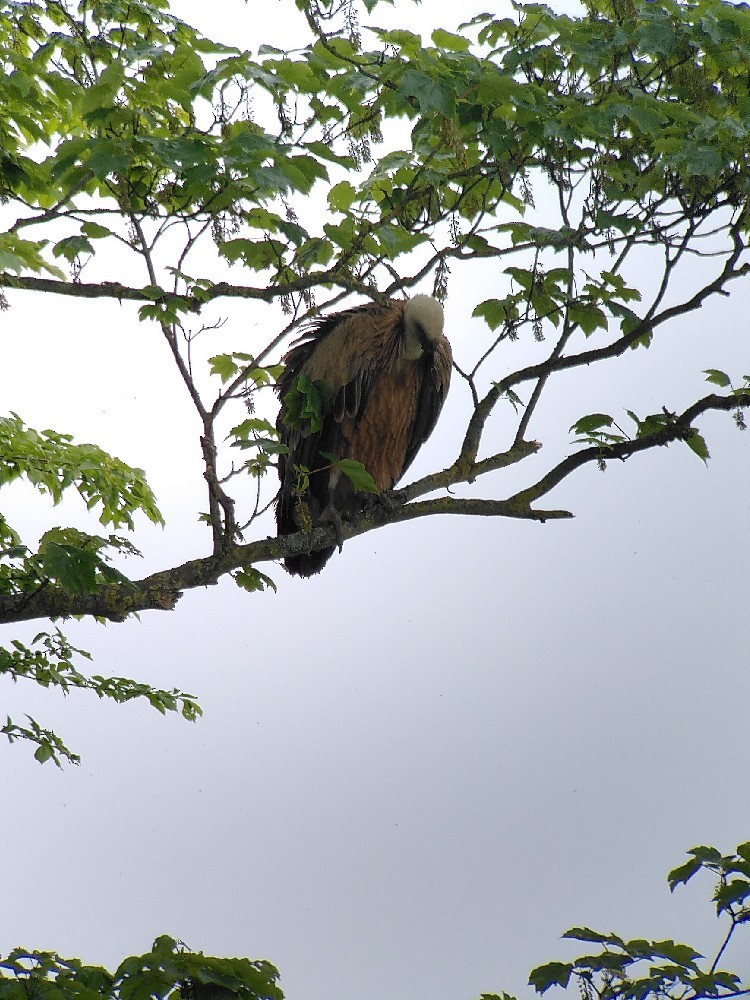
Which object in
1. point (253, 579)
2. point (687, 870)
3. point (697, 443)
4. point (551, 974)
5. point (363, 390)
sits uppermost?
point (363, 390)

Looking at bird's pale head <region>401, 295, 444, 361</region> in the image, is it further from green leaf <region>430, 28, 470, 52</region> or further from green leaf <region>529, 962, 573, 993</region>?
green leaf <region>529, 962, 573, 993</region>

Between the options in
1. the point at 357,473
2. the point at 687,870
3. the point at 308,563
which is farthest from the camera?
the point at 308,563

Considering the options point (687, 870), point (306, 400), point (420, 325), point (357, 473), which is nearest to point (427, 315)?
point (420, 325)

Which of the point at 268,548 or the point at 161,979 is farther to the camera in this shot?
the point at 268,548

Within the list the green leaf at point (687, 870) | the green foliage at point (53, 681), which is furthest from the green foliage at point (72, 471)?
the green leaf at point (687, 870)

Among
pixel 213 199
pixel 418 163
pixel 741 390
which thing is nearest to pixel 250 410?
pixel 213 199

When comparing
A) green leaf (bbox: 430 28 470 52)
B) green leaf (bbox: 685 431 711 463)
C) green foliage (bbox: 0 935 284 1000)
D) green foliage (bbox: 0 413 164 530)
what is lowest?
green foliage (bbox: 0 935 284 1000)

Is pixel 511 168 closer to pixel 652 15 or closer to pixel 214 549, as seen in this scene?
pixel 652 15

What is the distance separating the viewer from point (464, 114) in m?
1.66

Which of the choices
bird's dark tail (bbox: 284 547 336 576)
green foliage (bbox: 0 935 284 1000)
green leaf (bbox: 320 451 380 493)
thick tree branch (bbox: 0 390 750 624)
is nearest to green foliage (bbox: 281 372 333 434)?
green leaf (bbox: 320 451 380 493)

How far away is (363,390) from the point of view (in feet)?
8.68

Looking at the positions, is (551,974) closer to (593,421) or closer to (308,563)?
(593,421)

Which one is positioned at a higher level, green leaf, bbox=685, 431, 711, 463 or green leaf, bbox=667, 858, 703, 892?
green leaf, bbox=685, 431, 711, 463

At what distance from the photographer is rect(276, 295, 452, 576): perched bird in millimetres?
2615
